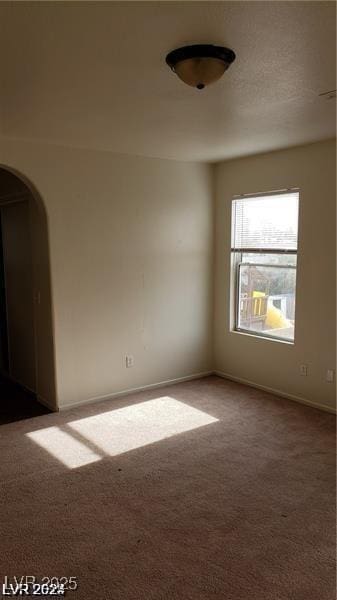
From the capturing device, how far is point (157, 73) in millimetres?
2254

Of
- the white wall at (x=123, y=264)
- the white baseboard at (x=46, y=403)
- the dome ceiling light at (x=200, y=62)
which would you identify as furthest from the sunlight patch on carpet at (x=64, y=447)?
the dome ceiling light at (x=200, y=62)

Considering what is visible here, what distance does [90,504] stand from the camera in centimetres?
274

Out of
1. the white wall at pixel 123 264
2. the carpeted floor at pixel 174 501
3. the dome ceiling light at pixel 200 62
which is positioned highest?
the dome ceiling light at pixel 200 62

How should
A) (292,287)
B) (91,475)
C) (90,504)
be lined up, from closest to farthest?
(90,504) → (91,475) → (292,287)

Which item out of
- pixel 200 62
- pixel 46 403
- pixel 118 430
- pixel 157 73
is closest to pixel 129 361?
pixel 46 403

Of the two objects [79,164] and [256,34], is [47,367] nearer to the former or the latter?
[79,164]

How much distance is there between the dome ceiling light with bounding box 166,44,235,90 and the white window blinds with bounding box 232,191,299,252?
2391 mm

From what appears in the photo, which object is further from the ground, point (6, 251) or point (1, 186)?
point (1, 186)

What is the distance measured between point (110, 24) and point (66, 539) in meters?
2.47

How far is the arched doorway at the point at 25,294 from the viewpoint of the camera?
4160mm

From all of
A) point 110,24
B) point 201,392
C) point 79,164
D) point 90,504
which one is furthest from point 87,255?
point 110,24

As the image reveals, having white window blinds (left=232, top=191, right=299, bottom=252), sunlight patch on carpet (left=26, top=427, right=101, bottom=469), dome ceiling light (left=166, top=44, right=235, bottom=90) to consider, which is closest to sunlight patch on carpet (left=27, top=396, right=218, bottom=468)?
sunlight patch on carpet (left=26, top=427, right=101, bottom=469)

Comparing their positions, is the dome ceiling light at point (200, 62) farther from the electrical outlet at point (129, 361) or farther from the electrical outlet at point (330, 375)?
the electrical outlet at point (129, 361)

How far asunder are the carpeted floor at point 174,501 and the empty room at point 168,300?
14 mm
